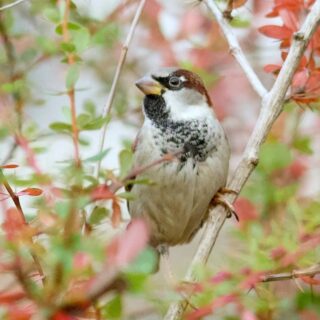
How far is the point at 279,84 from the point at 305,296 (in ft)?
1.24

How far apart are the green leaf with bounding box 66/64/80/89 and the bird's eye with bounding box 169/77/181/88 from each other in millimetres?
516

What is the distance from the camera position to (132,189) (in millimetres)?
1737

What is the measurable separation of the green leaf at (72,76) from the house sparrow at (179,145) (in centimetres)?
43

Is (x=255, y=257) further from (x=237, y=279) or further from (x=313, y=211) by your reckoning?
(x=313, y=211)

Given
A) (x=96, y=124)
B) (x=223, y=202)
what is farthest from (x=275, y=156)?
(x=96, y=124)

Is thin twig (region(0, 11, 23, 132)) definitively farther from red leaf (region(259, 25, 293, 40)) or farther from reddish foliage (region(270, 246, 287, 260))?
reddish foliage (region(270, 246, 287, 260))

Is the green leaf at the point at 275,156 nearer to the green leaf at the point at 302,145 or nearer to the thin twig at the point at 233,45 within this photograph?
the green leaf at the point at 302,145

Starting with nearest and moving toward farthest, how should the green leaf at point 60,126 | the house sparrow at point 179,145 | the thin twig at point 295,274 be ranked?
1. the thin twig at point 295,274
2. the green leaf at point 60,126
3. the house sparrow at point 179,145

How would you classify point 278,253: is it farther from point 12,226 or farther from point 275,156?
point 275,156

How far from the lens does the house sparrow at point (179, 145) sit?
1.60m

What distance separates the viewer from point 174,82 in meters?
1.64

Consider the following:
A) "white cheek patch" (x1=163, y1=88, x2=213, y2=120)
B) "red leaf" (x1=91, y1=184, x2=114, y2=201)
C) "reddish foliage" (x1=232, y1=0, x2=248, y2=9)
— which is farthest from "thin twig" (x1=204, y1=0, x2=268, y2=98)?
"red leaf" (x1=91, y1=184, x2=114, y2=201)

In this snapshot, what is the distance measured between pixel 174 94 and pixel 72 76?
539 mm

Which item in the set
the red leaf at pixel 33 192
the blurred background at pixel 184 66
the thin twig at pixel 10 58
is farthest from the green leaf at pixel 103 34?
the red leaf at pixel 33 192
